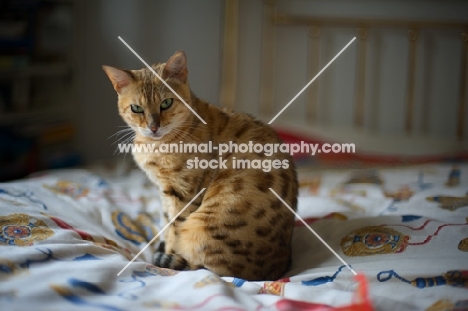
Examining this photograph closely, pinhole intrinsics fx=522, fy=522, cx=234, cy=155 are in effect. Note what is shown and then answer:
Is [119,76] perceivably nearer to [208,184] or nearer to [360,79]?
[208,184]

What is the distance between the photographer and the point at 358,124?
2.80 m

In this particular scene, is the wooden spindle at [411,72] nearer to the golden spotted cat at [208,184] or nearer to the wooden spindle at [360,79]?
the wooden spindle at [360,79]

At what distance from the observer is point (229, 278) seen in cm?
118

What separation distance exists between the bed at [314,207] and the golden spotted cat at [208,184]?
0.09 meters

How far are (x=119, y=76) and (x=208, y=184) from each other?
40 cm

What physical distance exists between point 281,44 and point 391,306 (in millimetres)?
2030

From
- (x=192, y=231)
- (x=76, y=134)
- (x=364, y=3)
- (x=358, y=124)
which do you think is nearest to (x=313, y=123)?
(x=358, y=124)

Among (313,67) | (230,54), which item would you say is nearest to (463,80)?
(313,67)

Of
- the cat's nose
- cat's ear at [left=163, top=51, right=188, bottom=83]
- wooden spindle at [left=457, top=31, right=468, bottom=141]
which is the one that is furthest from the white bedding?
wooden spindle at [left=457, top=31, right=468, bottom=141]

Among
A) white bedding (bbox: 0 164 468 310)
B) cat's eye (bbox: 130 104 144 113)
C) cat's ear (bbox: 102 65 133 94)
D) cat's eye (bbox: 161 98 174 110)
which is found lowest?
white bedding (bbox: 0 164 468 310)

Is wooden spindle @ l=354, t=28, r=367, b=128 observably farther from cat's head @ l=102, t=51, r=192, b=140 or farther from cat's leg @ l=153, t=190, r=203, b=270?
cat's leg @ l=153, t=190, r=203, b=270

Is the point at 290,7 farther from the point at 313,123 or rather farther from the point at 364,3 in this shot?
the point at 313,123

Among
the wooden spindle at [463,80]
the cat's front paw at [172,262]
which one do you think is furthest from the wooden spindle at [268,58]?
the cat's front paw at [172,262]

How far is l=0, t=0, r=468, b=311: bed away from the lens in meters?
1.02
